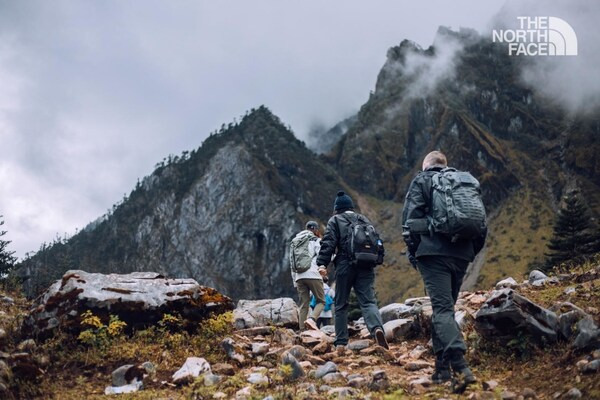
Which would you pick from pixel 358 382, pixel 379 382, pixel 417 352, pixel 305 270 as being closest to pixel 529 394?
pixel 379 382

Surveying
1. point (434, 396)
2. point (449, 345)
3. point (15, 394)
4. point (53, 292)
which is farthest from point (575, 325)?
point (53, 292)

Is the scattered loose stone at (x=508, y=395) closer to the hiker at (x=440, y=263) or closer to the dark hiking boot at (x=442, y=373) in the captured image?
the hiker at (x=440, y=263)

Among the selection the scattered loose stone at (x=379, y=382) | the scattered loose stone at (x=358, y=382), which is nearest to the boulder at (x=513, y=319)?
Answer: the scattered loose stone at (x=379, y=382)

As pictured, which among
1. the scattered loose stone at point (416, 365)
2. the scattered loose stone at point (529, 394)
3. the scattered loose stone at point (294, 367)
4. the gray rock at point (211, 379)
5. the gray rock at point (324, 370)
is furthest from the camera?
the scattered loose stone at point (416, 365)

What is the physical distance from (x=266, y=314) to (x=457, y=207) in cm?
683

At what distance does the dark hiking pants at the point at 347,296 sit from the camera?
371 inches

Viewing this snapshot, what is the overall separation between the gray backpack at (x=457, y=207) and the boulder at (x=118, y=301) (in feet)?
15.5

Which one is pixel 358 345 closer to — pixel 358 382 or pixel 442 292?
pixel 358 382

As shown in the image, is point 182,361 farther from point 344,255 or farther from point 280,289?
point 280,289

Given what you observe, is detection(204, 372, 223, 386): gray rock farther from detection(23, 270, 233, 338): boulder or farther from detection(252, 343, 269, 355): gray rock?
detection(23, 270, 233, 338): boulder

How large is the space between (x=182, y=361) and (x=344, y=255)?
11.1ft

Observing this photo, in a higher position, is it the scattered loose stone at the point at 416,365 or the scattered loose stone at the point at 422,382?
the scattered loose stone at the point at 416,365

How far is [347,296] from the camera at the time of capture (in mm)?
9523

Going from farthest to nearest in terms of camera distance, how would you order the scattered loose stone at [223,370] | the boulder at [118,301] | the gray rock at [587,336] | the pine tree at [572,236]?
the pine tree at [572,236]
the boulder at [118,301]
the scattered loose stone at [223,370]
the gray rock at [587,336]
